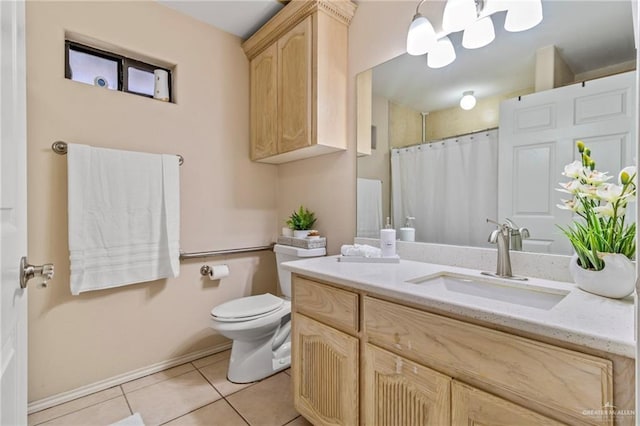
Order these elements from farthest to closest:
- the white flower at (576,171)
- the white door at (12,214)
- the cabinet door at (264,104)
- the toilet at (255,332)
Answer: the cabinet door at (264,104) → the toilet at (255,332) → the white flower at (576,171) → the white door at (12,214)

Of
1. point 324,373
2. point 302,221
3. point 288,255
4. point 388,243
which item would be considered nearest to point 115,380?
point 288,255

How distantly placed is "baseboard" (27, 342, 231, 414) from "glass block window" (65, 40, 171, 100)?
1745mm

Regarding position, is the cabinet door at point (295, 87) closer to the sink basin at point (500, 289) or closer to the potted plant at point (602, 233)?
the sink basin at point (500, 289)

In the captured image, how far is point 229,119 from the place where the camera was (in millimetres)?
2234

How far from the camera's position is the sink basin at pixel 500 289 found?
3.36 feet

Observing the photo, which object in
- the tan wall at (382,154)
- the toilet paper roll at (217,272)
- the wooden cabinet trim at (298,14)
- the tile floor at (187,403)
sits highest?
the wooden cabinet trim at (298,14)

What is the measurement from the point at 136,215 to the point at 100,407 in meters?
1.04

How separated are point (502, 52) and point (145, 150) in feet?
6.62

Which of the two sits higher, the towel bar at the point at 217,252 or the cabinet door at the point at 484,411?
the towel bar at the point at 217,252

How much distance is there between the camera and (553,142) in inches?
45.0

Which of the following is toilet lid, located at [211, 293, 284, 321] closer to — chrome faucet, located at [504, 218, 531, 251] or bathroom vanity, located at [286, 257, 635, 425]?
bathroom vanity, located at [286, 257, 635, 425]

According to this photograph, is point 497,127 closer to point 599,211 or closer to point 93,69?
point 599,211

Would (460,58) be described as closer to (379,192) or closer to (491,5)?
(491,5)

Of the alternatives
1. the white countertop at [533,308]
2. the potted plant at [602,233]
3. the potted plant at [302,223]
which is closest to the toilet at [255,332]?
the potted plant at [302,223]
